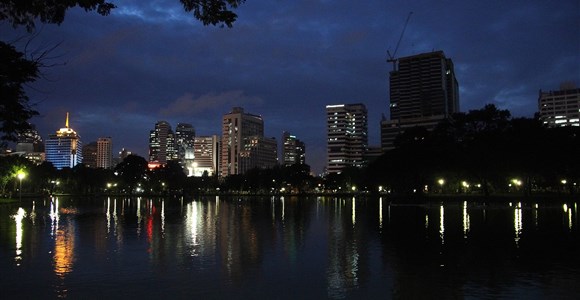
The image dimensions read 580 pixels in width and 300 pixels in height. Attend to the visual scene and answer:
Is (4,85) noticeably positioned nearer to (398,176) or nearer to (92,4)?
(92,4)

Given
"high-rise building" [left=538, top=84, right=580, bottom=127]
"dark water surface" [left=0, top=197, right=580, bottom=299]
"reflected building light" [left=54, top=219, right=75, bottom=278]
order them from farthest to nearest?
"high-rise building" [left=538, top=84, right=580, bottom=127]
"reflected building light" [left=54, top=219, right=75, bottom=278]
"dark water surface" [left=0, top=197, right=580, bottom=299]

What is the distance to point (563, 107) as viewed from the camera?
195 metres

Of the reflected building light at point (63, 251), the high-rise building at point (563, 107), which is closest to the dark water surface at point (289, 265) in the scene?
the reflected building light at point (63, 251)

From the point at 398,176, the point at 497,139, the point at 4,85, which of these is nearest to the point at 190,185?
the point at 398,176

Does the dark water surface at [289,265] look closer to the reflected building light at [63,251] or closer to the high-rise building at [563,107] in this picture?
the reflected building light at [63,251]

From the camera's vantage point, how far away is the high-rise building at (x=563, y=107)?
192125 millimetres

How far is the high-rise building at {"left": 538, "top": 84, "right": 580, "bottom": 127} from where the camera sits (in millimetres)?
192125

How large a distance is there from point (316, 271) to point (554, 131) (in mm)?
58927

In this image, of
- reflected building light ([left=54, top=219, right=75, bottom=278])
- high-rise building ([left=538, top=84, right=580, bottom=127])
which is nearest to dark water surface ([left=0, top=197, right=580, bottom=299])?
reflected building light ([left=54, top=219, right=75, bottom=278])

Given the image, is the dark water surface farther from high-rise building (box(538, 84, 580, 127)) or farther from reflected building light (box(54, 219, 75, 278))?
high-rise building (box(538, 84, 580, 127))

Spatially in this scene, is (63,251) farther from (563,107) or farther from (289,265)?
(563,107)

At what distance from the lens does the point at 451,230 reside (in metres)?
25.5

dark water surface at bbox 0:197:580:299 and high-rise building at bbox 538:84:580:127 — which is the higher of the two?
high-rise building at bbox 538:84:580:127

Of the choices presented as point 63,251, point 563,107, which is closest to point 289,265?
point 63,251
